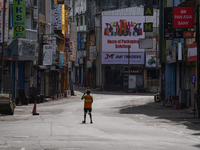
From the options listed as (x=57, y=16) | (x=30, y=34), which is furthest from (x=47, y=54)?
(x=57, y=16)

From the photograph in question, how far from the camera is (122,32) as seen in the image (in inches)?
3046

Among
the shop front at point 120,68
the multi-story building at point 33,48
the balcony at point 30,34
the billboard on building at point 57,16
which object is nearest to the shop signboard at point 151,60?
the shop front at point 120,68

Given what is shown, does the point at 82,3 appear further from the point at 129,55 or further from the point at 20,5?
the point at 20,5

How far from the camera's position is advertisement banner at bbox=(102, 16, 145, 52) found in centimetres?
7725

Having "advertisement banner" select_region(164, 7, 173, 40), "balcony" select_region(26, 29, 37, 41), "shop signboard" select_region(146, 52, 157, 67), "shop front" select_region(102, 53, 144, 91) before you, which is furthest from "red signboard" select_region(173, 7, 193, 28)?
"shop front" select_region(102, 53, 144, 91)

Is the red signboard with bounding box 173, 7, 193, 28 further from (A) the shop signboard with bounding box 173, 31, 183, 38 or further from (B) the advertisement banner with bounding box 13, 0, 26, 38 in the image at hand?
(B) the advertisement banner with bounding box 13, 0, 26, 38

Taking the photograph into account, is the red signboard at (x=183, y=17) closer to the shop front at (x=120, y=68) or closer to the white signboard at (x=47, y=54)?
the white signboard at (x=47, y=54)

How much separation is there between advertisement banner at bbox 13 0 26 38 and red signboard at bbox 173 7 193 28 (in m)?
12.5

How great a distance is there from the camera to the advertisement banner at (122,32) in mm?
77250

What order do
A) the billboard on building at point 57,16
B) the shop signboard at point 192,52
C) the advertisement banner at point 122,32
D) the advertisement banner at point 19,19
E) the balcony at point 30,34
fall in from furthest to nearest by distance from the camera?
1. the advertisement banner at point 122,32
2. the billboard on building at point 57,16
3. the balcony at point 30,34
4. the advertisement banner at point 19,19
5. the shop signboard at point 192,52

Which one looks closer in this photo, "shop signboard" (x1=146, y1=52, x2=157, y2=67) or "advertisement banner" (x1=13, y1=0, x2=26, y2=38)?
"advertisement banner" (x1=13, y1=0, x2=26, y2=38)

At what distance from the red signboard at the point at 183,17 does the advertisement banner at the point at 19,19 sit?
12.5 metres

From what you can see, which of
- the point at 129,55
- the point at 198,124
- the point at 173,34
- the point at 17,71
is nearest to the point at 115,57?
the point at 129,55

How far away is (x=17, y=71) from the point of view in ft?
137
